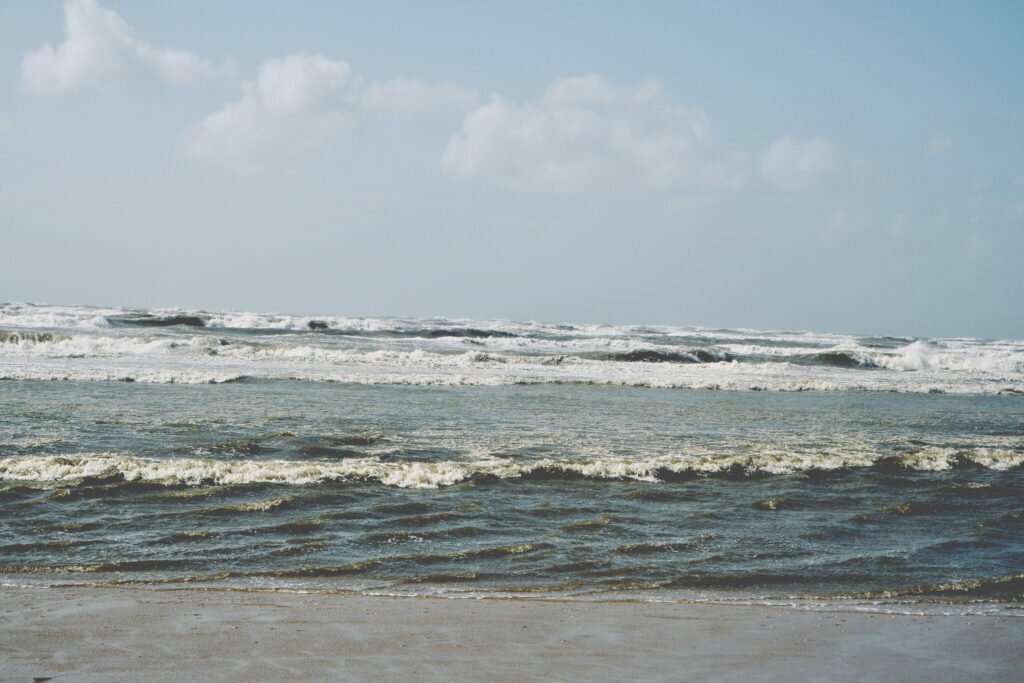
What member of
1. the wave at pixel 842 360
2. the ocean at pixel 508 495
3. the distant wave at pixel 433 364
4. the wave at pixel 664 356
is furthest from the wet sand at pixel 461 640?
the wave at pixel 842 360

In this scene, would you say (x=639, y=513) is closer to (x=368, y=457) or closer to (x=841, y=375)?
(x=368, y=457)

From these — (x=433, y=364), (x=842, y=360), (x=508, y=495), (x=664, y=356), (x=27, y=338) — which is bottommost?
(x=508, y=495)

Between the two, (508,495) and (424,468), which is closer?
(508,495)

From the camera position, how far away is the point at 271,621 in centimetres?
500

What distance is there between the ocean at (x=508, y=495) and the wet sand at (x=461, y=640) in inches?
15.4

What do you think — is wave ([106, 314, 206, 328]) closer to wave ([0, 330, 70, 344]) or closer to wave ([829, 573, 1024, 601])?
wave ([0, 330, 70, 344])

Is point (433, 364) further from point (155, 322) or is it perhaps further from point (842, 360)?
Result: point (155, 322)

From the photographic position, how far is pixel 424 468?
379 inches

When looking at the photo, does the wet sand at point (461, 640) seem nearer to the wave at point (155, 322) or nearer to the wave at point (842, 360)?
the wave at point (842, 360)

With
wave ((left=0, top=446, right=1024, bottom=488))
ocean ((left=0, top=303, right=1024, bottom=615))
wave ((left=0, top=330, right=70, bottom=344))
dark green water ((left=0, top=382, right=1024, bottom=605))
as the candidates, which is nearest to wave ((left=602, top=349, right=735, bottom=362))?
ocean ((left=0, top=303, right=1024, bottom=615))

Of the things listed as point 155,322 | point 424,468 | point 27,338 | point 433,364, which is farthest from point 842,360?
point 155,322

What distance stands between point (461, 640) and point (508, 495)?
4.01 meters

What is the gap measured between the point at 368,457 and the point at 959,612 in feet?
22.5

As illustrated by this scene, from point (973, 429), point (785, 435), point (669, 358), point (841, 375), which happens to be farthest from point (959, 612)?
point (669, 358)
